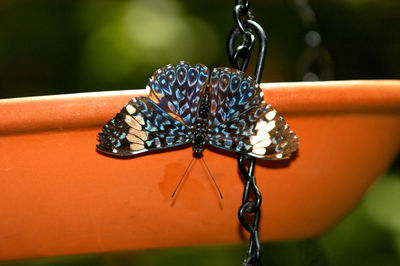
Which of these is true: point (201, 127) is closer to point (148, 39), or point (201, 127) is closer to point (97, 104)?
point (97, 104)

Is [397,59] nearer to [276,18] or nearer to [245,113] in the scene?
[276,18]

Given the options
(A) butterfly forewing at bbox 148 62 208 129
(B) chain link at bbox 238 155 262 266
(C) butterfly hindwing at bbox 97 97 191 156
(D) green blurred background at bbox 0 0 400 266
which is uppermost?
(D) green blurred background at bbox 0 0 400 266

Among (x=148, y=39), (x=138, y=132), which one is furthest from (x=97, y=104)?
(x=148, y=39)

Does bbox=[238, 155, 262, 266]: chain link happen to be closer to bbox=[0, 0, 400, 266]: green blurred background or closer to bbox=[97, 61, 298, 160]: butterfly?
bbox=[97, 61, 298, 160]: butterfly

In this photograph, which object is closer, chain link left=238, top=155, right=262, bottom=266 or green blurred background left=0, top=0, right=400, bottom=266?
chain link left=238, top=155, right=262, bottom=266

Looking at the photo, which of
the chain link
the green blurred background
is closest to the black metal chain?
the chain link

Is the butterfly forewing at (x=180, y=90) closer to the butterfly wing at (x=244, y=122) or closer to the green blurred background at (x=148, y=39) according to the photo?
the butterfly wing at (x=244, y=122)

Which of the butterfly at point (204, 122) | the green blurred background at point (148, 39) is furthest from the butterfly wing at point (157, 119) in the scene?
the green blurred background at point (148, 39)
